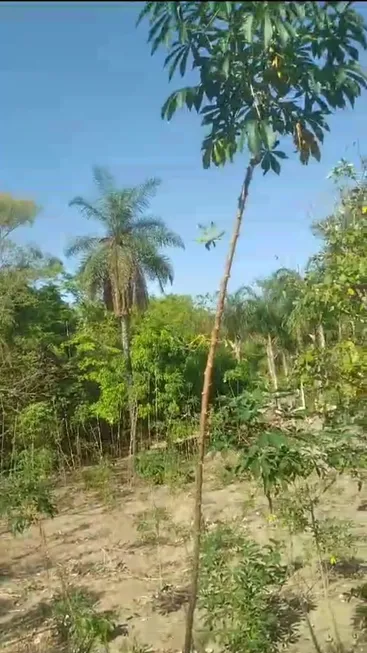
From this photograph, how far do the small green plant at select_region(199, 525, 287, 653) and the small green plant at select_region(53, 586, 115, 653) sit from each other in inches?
31.4

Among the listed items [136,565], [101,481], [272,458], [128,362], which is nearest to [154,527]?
[136,565]

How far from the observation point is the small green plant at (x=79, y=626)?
11.6 ft

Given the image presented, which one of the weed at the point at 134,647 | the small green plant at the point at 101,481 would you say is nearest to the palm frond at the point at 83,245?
the small green plant at the point at 101,481

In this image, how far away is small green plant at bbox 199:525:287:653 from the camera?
9.34 feet

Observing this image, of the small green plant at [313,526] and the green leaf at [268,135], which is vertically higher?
the green leaf at [268,135]

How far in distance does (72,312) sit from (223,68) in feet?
41.9

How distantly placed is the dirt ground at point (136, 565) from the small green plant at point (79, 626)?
0.66 feet

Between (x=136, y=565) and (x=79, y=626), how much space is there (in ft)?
8.76

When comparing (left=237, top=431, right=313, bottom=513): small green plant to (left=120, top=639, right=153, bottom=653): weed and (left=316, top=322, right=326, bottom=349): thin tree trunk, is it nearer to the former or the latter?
(left=316, top=322, right=326, bottom=349): thin tree trunk

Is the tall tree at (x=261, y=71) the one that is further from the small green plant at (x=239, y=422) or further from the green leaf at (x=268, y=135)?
the small green plant at (x=239, y=422)

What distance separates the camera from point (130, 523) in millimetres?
7711

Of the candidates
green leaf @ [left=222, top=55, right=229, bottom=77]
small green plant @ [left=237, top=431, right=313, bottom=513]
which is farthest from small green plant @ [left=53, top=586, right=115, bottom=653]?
green leaf @ [left=222, top=55, right=229, bottom=77]

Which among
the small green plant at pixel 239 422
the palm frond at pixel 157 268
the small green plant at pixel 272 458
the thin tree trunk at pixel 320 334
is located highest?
the palm frond at pixel 157 268

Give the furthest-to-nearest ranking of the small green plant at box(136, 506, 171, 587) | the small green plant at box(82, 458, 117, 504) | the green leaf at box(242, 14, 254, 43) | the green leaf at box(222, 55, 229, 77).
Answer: the small green plant at box(82, 458, 117, 504), the small green plant at box(136, 506, 171, 587), the green leaf at box(222, 55, 229, 77), the green leaf at box(242, 14, 254, 43)
